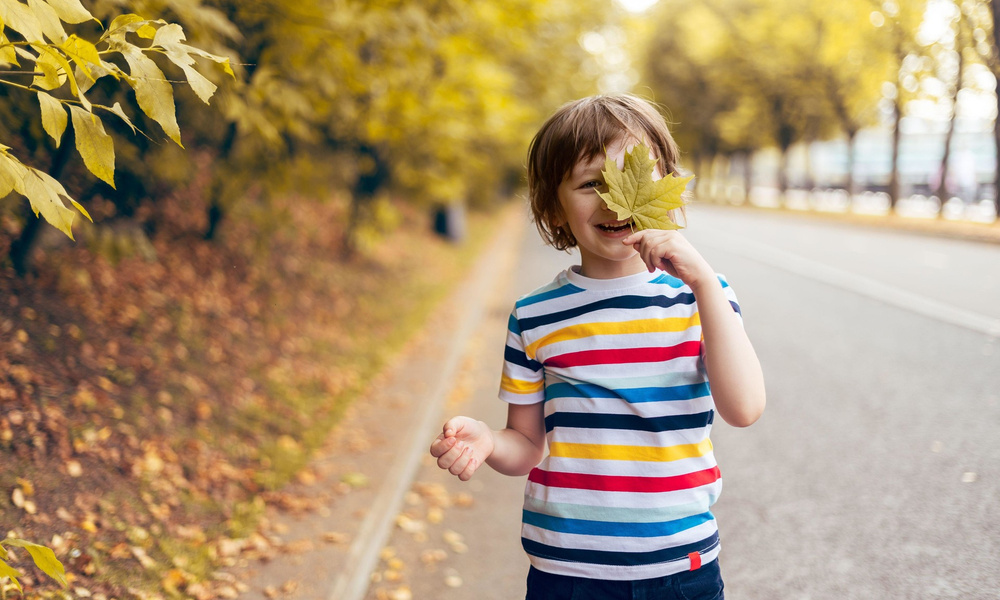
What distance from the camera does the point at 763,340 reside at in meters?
7.80

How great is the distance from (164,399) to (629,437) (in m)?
3.83

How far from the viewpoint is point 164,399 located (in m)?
4.66

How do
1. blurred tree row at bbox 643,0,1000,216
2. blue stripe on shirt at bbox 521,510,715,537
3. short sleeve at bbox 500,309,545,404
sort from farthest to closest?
blurred tree row at bbox 643,0,1000,216 → short sleeve at bbox 500,309,545,404 → blue stripe on shirt at bbox 521,510,715,537

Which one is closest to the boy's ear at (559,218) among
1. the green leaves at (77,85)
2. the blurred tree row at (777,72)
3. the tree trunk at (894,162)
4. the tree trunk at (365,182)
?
the green leaves at (77,85)

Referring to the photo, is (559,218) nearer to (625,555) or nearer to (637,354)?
(637,354)

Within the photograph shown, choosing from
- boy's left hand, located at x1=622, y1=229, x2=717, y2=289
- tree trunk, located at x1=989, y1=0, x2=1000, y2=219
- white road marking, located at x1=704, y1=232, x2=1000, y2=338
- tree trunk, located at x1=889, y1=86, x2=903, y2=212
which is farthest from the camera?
tree trunk, located at x1=889, y1=86, x2=903, y2=212

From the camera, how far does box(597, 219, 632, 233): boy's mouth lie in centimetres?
162

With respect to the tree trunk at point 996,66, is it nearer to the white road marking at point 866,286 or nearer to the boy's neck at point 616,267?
the boy's neck at point 616,267

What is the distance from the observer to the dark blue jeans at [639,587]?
63.6 inches

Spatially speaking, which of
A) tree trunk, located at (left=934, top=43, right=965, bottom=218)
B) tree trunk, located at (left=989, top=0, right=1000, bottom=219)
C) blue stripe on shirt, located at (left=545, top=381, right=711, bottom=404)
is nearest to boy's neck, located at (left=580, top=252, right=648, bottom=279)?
blue stripe on shirt, located at (left=545, top=381, right=711, bottom=404)

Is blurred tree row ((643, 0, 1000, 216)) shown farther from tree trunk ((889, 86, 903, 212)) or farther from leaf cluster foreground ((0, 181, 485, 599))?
leaf cluster foreground ((0, 181, 485, 599))

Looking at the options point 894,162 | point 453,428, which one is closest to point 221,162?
point 453,428

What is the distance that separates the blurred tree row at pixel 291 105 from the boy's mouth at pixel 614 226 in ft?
2.91

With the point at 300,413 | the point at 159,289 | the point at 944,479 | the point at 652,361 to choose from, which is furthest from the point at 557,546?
the point at 159,289
